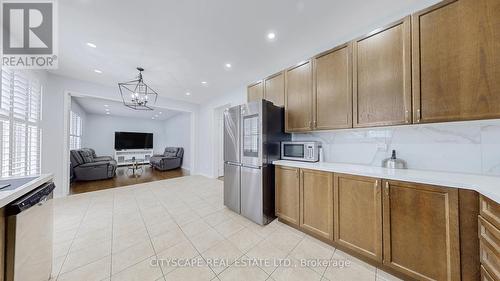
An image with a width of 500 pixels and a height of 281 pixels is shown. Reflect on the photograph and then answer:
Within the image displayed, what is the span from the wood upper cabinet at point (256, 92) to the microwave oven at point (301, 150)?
3.43 ft

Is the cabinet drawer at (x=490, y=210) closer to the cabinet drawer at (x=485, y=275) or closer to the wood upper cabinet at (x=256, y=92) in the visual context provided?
the cabinet drawer at (x=485, y=275)

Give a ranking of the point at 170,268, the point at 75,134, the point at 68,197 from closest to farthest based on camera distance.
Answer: the point at 170,268
the point at 68,197
the point at 75,134

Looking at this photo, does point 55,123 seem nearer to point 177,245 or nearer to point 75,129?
point 75,129

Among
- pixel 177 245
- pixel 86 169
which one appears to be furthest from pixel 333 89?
pixel 86 169

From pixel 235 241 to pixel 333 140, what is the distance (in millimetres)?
1907

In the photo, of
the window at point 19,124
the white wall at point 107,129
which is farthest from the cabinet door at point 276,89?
the white wall at point 107,129

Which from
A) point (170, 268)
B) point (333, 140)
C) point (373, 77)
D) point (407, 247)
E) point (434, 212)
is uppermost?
point (373, 77)

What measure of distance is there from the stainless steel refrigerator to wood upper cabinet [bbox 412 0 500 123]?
155cm

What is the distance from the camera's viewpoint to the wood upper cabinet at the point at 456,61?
1235 mm

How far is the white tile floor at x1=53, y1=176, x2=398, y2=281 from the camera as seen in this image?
5.01ft

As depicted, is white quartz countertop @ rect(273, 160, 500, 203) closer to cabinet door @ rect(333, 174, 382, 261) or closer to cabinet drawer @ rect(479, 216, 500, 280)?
cabinet door @ rect(333, 174, 382, 261)

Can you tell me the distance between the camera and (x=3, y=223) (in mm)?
930

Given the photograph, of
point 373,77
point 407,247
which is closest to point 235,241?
point 407,247

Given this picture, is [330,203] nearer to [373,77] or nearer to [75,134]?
[373,77]
